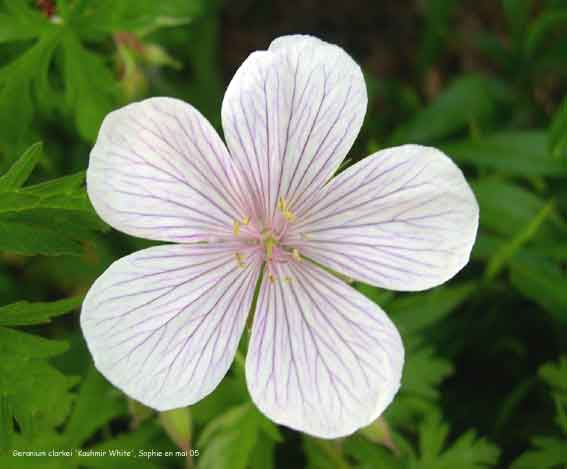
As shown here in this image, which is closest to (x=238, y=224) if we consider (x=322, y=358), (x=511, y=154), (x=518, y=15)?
(x=322, y=358)

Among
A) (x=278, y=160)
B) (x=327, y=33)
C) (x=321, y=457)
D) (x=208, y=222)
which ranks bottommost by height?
A: (x=321, y=457)

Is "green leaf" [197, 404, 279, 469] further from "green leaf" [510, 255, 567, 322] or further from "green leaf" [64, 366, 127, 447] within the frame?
"green leaf" [510, 255, 567, 322]

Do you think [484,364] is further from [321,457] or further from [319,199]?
[319,199]

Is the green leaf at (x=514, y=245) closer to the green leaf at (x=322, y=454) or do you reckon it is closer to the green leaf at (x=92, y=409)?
the green leaf at (x=322, y=454)

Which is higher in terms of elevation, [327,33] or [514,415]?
[327,33]

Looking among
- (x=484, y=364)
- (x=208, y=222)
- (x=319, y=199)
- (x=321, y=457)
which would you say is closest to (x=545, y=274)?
(x=484, y=364)

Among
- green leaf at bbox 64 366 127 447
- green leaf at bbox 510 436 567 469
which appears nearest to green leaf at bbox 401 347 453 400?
green leaf at bbox 510 436 567 469

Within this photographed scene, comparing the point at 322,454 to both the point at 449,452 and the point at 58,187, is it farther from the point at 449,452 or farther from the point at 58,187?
the point at 58,187

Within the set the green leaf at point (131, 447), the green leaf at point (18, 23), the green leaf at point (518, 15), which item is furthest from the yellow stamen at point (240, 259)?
the green leaf at point (518, 15)
